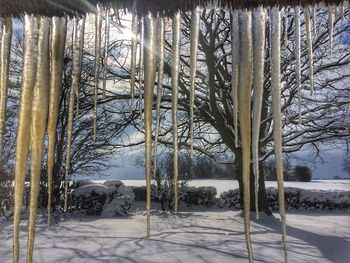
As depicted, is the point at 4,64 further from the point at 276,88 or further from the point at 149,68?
→ the point at 276,88

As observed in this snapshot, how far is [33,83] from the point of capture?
1932 millimetres

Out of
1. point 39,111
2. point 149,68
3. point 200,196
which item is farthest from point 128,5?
point 200,196

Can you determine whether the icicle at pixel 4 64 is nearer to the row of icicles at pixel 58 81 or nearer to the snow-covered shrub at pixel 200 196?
the row of icicles at pixel 58 81

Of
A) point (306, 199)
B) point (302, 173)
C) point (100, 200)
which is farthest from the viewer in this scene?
point (302, 173)

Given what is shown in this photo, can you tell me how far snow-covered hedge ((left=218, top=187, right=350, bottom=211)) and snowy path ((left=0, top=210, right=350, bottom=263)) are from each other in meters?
4.73

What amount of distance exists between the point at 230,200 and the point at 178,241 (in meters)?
9.20

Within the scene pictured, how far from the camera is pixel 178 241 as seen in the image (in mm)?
9086

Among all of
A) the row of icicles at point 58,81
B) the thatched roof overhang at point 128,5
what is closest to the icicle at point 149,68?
the row of icicles at point 58,81

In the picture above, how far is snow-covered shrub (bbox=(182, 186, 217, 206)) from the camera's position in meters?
18.4

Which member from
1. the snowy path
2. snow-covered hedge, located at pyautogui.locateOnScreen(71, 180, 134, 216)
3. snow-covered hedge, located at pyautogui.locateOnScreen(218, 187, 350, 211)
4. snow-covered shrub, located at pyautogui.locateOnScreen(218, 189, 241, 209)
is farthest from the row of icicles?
snow-covered hedge, located at pyautogui.locateOnScreen(218, 187, 350, 211)

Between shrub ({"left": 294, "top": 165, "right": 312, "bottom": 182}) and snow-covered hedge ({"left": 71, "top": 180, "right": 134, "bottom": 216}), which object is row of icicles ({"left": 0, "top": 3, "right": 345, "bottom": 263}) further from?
shrub ({"left": 294, "top": 165, "right": 312, "bottom": 182})

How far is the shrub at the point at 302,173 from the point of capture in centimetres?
3070

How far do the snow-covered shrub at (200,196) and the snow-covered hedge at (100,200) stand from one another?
3953 mm

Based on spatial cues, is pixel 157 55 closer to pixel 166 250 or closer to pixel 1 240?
pixel 166 250
